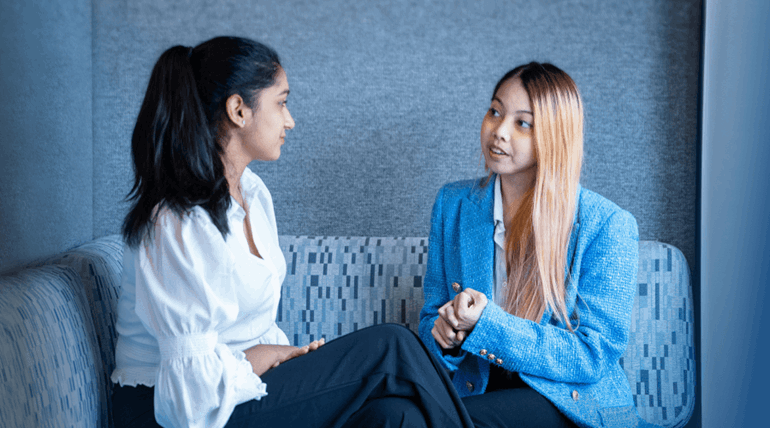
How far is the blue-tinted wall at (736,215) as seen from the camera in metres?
0.90

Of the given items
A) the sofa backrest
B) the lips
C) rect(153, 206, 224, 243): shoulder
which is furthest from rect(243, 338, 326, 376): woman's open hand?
the lips

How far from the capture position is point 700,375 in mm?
1577

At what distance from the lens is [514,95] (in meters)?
1.27

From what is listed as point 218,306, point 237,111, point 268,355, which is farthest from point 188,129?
point 268,355

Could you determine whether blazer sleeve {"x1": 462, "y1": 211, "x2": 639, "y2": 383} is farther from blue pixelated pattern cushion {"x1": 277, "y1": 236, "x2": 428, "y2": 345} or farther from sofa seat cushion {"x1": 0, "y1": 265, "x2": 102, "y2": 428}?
sofa seat cushion {"x1": 0, "y1": 265, "x2": 102, "y2": 428}

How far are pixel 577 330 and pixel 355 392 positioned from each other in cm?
52

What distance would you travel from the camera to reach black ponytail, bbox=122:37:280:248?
1009 mm

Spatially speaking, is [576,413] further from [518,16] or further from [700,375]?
[518,16]

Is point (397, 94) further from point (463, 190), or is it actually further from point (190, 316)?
point (190, 316)

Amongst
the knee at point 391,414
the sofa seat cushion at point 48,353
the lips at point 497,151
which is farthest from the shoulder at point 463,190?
the sofa seat cushion at point 48,353

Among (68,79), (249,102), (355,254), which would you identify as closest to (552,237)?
(355,254)

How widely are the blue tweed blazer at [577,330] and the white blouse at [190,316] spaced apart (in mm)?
481

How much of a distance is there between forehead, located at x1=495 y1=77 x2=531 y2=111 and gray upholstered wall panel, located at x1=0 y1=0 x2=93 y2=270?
1148 millimetres

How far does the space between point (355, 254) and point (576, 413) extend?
2.31 feet
